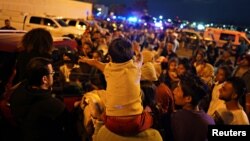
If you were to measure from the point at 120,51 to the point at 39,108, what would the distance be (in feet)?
3.05

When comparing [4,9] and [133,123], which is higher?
[4,9]

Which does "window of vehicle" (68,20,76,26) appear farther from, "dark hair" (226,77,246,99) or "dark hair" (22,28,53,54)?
"dark hair" (226,77,246,99)

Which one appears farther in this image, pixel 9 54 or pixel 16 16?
pixel 16 16

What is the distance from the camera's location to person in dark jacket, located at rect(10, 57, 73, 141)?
336 centimetres

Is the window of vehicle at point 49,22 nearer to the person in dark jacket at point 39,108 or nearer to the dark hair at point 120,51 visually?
the person in dark jacket at point 39,108

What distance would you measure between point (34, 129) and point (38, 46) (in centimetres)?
147

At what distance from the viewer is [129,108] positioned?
3047 mm

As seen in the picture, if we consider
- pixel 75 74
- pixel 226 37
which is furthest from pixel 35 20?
pixel 75 74

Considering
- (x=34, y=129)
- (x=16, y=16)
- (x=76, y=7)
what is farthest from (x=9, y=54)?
(x=76, y=7)

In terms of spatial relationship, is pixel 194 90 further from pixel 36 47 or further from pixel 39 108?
pixel 36 47

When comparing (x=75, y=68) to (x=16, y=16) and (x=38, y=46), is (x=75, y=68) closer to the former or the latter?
(x=38, y=46)

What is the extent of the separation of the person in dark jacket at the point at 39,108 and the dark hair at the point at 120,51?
2.39ft

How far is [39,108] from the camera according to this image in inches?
132

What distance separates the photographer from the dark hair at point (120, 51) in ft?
10.1
